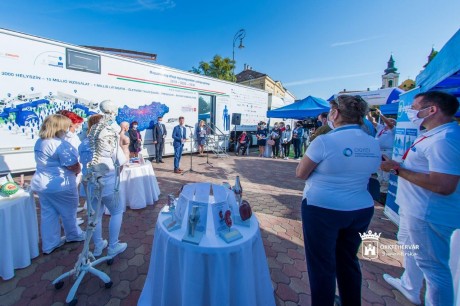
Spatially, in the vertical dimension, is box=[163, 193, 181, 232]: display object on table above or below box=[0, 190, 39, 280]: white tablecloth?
above

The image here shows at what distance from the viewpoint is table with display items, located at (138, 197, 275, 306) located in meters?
1.41

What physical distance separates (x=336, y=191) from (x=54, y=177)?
305cm

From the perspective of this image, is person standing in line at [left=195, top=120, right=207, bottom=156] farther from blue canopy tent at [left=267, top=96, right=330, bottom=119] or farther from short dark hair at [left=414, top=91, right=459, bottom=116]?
short dark hair at [left=414, top=91, right=459, bottom=116]

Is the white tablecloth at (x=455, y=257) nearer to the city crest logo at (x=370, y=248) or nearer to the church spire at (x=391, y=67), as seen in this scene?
the city crest logo at (x=370, y=248)

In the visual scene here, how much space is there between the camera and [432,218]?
160cm

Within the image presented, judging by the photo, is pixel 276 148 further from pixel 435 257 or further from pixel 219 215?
pixel 219 215

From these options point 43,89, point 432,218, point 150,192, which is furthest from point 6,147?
point 432,218

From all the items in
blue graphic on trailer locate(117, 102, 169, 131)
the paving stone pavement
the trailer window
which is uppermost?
the trailer window

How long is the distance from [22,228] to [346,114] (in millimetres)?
3539

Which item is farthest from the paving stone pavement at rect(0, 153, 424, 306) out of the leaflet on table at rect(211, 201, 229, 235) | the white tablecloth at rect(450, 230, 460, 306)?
the leaflet on table at rect(211, 201, 229, 235)

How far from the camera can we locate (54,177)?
2512mm

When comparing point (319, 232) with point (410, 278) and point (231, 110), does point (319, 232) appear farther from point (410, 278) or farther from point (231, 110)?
point (231, 110)

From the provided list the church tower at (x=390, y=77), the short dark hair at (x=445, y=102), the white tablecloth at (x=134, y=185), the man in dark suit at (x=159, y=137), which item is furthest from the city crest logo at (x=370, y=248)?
the church tower at (x=390, y=77)

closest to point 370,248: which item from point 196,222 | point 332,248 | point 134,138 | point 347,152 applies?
point 332,248
